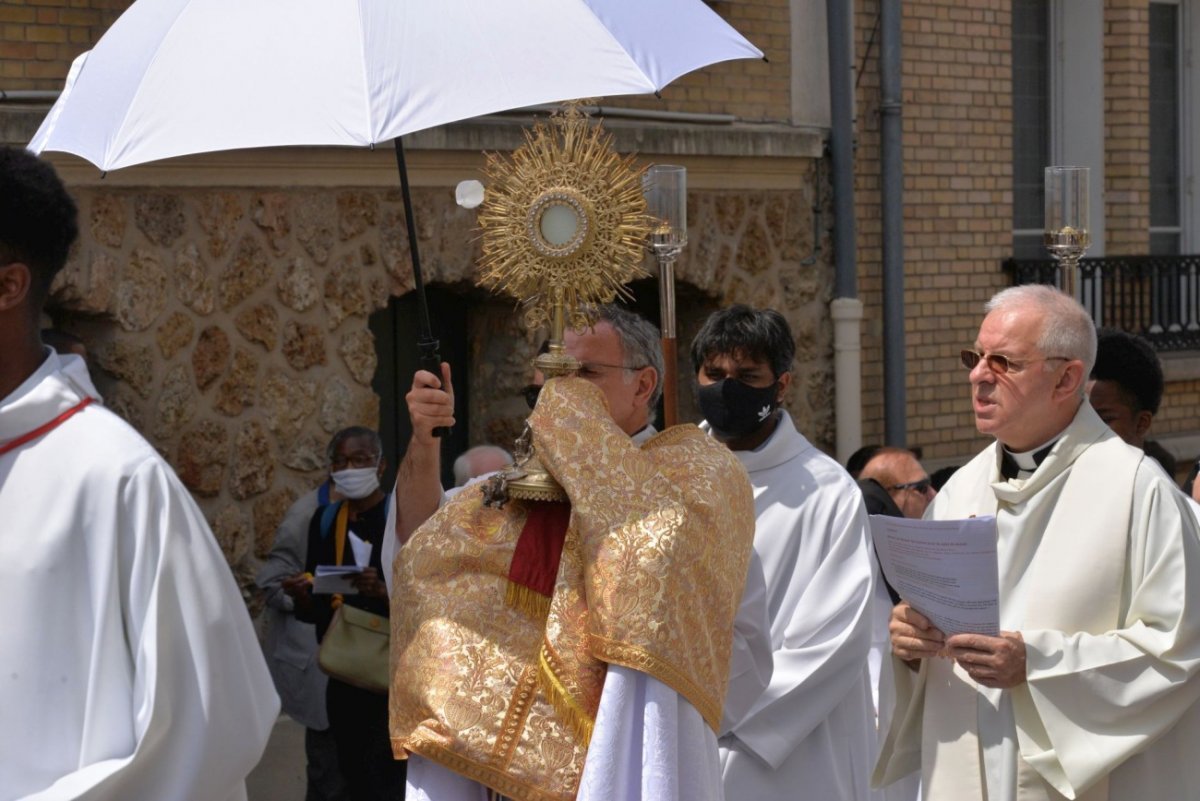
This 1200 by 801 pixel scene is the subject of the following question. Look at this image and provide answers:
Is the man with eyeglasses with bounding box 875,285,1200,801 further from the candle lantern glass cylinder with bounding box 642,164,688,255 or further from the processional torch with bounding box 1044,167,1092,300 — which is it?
the processional torch with bounding box 1044,167,1092,300

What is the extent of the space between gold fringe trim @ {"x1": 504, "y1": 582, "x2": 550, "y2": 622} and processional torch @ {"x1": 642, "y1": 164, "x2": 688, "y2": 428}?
1002 mm

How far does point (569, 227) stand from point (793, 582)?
1.61m


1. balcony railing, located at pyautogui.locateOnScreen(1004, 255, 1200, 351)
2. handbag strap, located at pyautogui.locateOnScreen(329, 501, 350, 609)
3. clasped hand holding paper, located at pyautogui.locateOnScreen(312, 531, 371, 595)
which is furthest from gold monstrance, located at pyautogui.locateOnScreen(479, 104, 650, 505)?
balcony railing, located at pyautogui.locateOnScreen(1004, 255, 1200, 351)

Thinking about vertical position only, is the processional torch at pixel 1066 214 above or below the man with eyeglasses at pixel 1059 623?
above

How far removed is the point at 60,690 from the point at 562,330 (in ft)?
4.47

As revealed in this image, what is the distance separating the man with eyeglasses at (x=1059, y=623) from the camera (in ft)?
12.8

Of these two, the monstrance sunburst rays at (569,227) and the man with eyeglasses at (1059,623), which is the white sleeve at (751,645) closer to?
the man with eyeglasses at (1059,623)

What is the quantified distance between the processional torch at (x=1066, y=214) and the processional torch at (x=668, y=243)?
125 centimetres

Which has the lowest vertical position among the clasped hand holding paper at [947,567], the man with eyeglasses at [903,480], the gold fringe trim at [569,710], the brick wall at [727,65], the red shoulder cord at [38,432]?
the man with eyeglasses at [903,480]

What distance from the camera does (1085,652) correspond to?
389 cm

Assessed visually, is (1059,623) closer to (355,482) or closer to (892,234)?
(355,482)

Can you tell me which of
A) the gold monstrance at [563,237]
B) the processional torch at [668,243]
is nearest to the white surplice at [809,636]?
the processional torch at [668,243]

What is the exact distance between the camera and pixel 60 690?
2.46m

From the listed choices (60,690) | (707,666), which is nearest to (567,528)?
(707,666)
